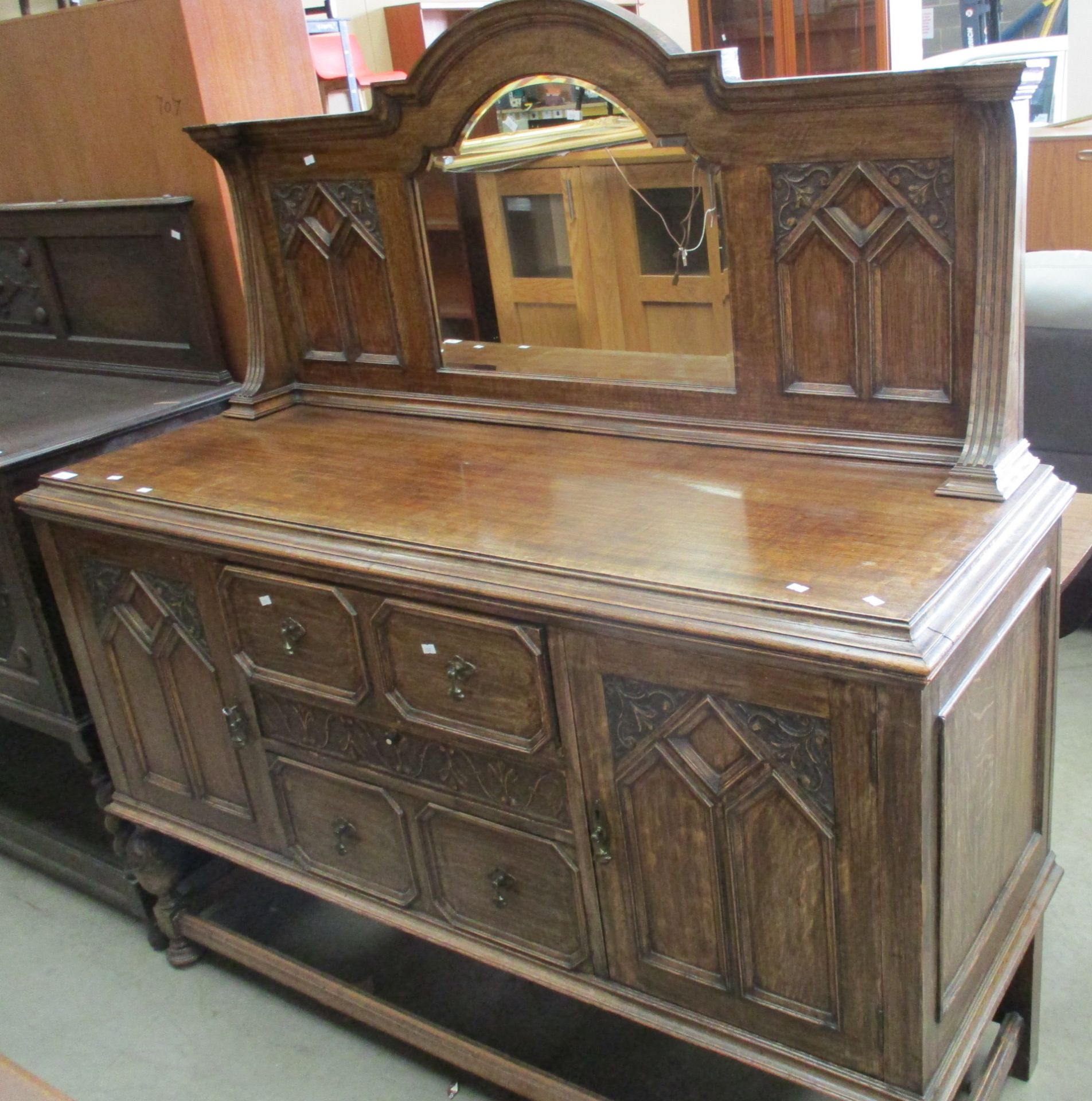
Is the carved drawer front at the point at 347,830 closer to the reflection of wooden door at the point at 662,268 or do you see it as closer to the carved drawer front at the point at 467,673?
the carved drawer front at the point at 467,673

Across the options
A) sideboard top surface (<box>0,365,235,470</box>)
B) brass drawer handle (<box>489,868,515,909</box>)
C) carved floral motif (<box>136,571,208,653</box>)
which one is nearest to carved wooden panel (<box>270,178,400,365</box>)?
sideboard top surface (<box>0,365,235,470</box>)

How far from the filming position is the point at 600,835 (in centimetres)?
152

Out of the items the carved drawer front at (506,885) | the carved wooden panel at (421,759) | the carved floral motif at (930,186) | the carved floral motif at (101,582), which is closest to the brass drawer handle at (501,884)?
the carved drawer front at (506,885)

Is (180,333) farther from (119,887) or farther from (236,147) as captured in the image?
(119,887)

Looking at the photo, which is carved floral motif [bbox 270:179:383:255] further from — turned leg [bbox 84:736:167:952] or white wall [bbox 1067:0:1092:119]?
white wall [bbox 1067:0:1092:119]

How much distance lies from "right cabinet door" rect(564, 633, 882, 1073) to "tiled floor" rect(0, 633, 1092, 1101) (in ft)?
1.78

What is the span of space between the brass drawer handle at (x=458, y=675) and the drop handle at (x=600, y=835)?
0.22 meters

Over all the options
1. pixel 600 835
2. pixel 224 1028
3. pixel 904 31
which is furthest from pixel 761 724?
pixel 904 31

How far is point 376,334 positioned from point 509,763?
88 cm

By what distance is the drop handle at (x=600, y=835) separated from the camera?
1509mm

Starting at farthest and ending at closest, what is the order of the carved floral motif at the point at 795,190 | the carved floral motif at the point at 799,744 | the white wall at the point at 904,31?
1. the white wall at the point at 904,31
2. the carved floral motif at the point at 795,190
3. the carved floral motif at the point at 799,744

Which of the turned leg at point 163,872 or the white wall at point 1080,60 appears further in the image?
the white wall at point 1080,60

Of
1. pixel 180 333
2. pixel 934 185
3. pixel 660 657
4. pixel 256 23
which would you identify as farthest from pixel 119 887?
pixel 934 185

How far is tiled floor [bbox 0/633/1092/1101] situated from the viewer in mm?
1957
